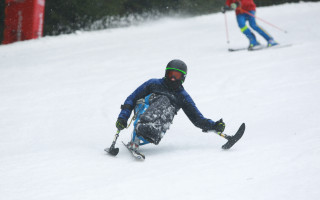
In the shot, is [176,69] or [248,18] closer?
[176,69]

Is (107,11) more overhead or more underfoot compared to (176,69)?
more underfoot

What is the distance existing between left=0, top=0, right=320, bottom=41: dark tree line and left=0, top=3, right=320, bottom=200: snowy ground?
357 centimetres

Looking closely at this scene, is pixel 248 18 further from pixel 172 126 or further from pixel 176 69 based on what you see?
pixel 176 69

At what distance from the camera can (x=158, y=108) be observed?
13.9ft

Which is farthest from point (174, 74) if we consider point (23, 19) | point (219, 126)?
point (23, 19)

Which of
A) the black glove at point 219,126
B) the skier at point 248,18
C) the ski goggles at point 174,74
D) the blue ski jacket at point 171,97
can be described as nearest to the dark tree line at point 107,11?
the skier at point 248,18

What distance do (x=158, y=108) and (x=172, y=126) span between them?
144 cm

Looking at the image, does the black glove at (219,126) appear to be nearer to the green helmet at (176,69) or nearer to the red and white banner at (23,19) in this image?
the green helmet at (176,69)

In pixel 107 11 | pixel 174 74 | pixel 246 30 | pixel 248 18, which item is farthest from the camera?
pixel 107 11

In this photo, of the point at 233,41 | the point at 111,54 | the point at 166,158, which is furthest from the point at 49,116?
the point at 233,41

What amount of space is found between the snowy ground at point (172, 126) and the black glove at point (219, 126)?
21 cm

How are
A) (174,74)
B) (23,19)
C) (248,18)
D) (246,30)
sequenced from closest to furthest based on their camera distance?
(174,74), (246,30), (248,18), (23,19)

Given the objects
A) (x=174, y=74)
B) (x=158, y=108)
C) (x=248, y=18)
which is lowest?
(x=158, y=108)

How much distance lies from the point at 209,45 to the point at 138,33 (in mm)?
3401
